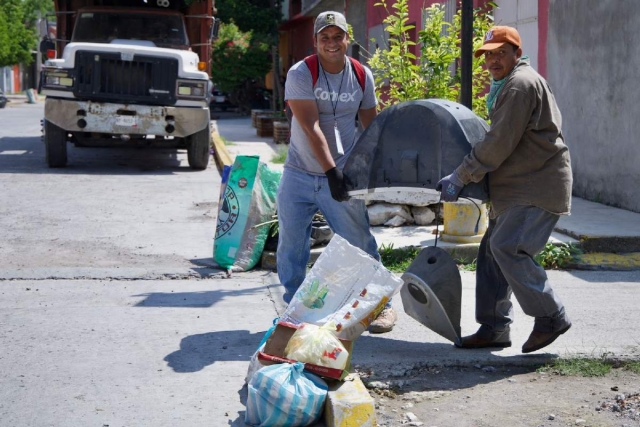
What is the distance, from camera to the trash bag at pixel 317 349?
171 inches

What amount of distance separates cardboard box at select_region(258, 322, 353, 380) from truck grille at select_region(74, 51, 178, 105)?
9.86 meters

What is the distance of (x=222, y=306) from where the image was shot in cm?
648

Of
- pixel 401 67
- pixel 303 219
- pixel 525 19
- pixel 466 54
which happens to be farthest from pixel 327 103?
pixel 525 19

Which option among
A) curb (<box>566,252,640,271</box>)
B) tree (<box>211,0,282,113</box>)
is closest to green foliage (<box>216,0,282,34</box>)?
tree (<box>211,0,282,113</box>)

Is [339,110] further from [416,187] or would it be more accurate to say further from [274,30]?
[274,30]

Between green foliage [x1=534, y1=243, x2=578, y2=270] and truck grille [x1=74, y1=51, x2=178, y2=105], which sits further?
truck grille [x1=74, y1=51, x2=178, y2=105]

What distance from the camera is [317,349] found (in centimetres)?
437

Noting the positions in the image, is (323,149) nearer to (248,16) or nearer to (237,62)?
(248,16)

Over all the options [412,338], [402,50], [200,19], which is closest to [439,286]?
[412,338]

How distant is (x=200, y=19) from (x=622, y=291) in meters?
11.0

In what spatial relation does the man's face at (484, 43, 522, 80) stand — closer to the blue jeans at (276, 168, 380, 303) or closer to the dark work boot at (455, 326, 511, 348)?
the blue jeans at (276, 168, 380, 303)

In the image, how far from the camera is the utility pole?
7620 millimetres

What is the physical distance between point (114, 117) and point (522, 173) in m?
9.88

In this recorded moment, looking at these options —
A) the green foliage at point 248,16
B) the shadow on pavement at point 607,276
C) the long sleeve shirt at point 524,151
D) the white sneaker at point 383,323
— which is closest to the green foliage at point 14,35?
the green foliage at point 248,16
